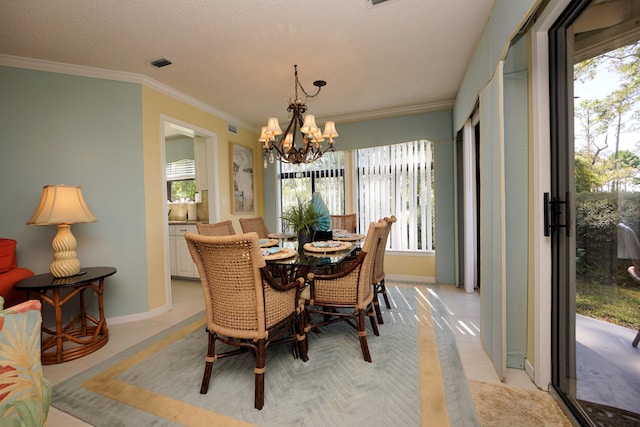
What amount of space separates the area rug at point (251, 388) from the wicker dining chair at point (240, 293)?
153mm

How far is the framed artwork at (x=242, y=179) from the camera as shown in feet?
14.6

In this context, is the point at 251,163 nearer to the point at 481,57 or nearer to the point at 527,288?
the point at 481,57

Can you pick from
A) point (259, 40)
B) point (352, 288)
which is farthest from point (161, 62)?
point (352, 288)

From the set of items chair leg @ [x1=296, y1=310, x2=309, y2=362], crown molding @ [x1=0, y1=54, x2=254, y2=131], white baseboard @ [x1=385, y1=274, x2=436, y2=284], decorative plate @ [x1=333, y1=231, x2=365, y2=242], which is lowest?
white baseboard @ [x1=385, y1=274, x2=436, y2=284]

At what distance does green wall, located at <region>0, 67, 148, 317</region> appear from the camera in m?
2.54

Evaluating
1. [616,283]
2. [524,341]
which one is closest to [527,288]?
[524,341]

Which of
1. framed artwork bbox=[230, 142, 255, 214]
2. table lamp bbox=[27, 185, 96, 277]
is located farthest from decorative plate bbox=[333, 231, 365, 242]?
table lamp bbox=[27, 185, 96, 277]

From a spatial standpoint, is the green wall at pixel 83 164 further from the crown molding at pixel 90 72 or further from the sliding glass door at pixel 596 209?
the sliding glass door at pixel 596 209

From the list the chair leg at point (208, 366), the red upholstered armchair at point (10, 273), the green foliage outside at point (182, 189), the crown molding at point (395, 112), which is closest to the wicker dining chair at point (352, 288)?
the chair leg at point (208, 366)

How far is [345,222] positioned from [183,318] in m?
2.40

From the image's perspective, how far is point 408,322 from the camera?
274cm

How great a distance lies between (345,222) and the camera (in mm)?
4109

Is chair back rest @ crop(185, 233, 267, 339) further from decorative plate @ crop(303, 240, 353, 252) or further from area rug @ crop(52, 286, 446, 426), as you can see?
decorative plate @ crop(303, 240, 353, 252)

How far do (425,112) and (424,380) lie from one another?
3.59m
